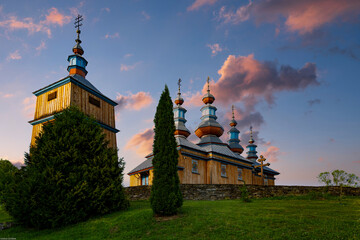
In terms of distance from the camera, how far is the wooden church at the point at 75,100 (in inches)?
914

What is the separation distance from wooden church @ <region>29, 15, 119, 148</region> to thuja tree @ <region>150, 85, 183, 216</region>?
34.9 ft

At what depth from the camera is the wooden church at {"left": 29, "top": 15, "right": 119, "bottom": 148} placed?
76.1ft

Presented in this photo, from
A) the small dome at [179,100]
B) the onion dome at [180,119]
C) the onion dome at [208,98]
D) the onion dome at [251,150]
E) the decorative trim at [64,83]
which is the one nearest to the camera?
the decorative trim at [64,83]

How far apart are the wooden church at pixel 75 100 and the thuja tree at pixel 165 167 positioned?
10.6 m

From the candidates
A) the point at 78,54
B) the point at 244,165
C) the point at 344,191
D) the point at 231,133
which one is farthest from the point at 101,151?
the point at 231,133

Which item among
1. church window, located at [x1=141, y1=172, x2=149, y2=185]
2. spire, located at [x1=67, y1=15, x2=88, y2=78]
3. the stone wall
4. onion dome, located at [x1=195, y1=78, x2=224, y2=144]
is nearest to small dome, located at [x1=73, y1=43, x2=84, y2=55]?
spire, located at [x1=67, y1=15, x2=88, y2=78]

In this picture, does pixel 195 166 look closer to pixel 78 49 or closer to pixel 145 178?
pixel 145 178

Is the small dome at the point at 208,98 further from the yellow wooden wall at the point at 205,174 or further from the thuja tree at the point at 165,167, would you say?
the thuja tree at the point at 165,167

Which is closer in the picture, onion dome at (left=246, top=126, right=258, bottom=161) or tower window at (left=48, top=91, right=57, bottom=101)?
tower window at (left=48, top=91, right=57, bottom=101)

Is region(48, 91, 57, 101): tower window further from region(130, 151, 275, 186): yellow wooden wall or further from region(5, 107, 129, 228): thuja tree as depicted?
region(130, 151, 275, 186): yellow wooden wall

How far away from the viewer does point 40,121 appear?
23.5 metres

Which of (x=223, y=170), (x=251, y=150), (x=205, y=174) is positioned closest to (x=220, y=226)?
(x=205, y=174)

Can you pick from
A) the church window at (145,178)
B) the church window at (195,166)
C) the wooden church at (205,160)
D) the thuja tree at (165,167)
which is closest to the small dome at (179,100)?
the wooden church at (205,160)

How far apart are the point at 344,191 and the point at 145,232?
1550cm
